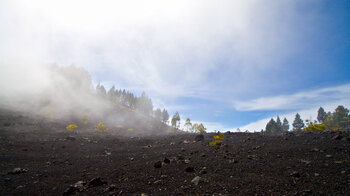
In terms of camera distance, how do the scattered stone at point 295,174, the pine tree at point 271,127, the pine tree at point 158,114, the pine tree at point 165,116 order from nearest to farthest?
1. the scattered stone at point 295,174
2. the pine tree at point 271,127
3. the pine tree at point 165,116
4. the pine tree at point 158,114

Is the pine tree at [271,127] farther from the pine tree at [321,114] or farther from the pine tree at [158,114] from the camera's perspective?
the pine tree at [158,114]

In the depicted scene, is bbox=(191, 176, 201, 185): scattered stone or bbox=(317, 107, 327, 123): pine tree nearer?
bbox=(191, 176, 201, 185): scattered stone

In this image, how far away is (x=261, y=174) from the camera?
4949 mm

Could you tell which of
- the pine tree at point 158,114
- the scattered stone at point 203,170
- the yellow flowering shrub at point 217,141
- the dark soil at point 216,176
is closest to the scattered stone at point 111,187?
the dark soil at point 216,176

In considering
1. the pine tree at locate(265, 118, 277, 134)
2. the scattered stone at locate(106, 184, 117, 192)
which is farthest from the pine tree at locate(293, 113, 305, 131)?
the scattered stone at locate(106, 184, 117, 192)

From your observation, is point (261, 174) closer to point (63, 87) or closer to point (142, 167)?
point (142, 167)

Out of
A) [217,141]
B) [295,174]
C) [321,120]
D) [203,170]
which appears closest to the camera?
[295,174]

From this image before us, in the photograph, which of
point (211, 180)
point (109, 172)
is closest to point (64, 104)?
point (109, 172)

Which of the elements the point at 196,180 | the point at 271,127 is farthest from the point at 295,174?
the point at 271,127

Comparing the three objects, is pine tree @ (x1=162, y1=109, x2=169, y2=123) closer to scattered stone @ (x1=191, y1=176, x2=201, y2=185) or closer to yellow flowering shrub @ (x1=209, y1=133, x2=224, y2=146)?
yellow flowering shrub @ (x1=209, y1=133, x2=224, y2=146)

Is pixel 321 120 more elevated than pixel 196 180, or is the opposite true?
pixel 321 120

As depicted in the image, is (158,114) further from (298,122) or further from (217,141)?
(217,141)

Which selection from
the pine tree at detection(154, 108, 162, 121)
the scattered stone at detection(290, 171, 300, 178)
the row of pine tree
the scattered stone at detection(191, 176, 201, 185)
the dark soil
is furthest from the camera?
the pine tree at detection(154, 108, 162, 121)

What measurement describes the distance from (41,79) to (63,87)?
919 centimetres
